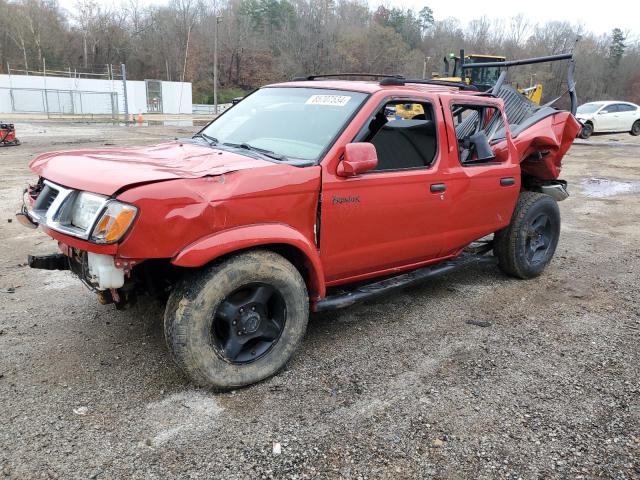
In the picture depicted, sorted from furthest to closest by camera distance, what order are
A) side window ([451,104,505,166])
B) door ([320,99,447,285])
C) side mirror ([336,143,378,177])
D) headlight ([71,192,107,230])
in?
side window ([451,104,505,166])
door ([320,99,447,285])
side mirror ([336,143,378,177])
headlight ([71,192,107,230])

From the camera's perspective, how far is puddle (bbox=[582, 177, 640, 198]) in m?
10.8

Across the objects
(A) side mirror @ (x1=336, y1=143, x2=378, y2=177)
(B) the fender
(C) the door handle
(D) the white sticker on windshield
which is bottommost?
(B) the fender

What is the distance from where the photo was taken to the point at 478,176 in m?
4.44

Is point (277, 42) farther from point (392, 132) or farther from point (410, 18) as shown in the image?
point (392, 132)

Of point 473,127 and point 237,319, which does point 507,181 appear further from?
point 237,319

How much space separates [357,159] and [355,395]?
1.45m

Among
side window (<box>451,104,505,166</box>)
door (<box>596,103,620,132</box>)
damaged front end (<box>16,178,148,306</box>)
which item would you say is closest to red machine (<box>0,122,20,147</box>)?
damaged front end (<box>16,178,148,306</box>)

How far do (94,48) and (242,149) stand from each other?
73.5m

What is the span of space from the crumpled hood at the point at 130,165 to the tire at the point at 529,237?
2.94 metres

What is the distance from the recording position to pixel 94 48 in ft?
221

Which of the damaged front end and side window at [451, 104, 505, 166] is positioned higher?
side window at [451, 104, 505, 166]

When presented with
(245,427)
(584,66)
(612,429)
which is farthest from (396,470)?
(584,66)

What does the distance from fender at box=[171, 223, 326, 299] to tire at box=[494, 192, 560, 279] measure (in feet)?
8.21

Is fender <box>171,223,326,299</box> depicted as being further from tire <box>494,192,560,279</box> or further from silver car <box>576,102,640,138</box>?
silver car <box>576,102,640,138</box>
